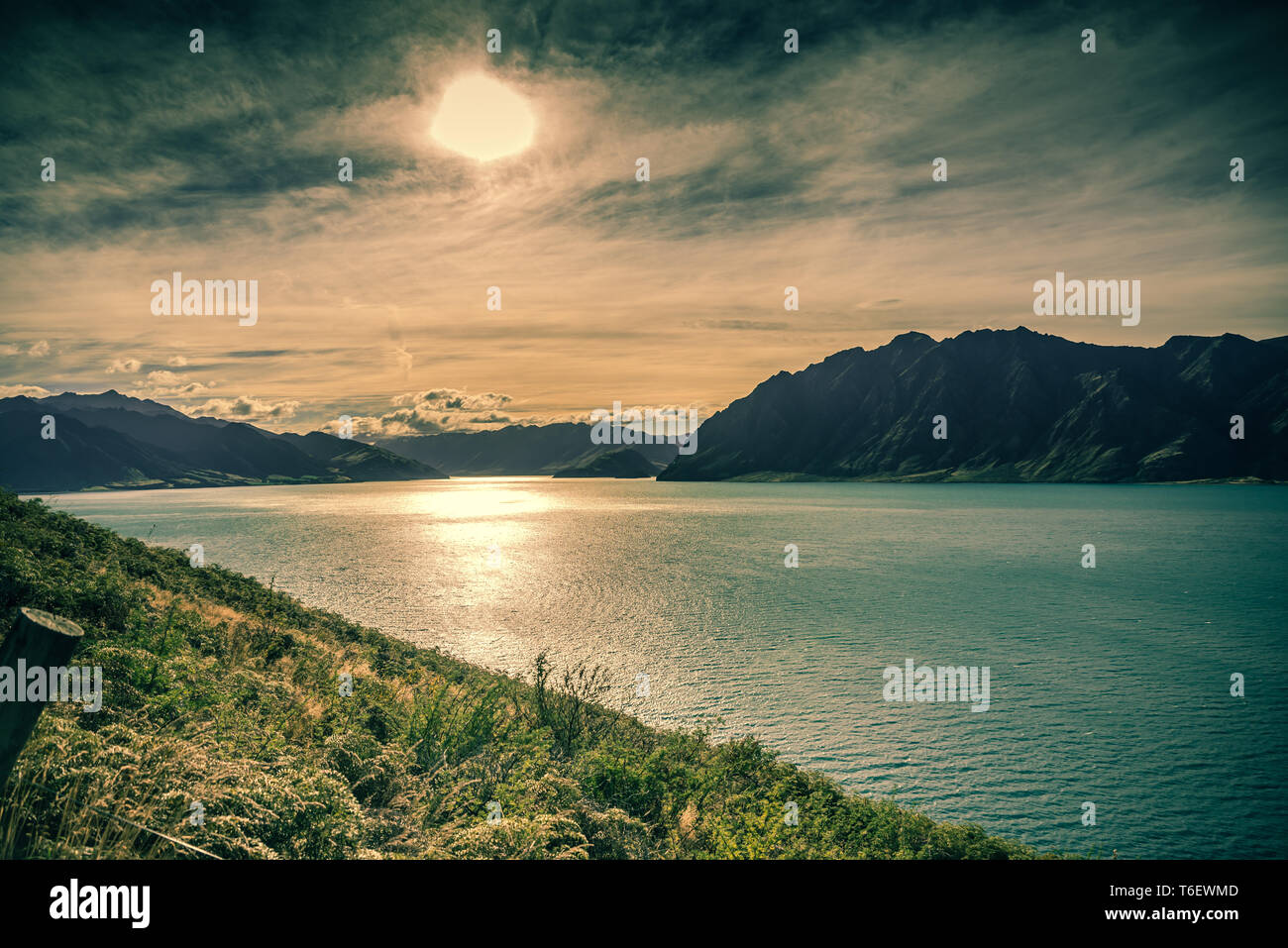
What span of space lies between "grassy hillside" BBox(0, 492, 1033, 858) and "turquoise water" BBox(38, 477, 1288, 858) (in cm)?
665

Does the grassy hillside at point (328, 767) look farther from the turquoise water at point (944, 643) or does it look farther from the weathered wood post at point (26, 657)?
the turquoise water at point (944, 643)

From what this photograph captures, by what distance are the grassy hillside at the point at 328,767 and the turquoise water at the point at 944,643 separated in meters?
6.65

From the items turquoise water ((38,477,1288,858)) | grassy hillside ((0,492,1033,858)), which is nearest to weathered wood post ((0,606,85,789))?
grassy hillside ((0,492,1033,858))

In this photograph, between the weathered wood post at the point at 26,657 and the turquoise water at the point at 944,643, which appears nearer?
the weathered wood post at the point at 26,657

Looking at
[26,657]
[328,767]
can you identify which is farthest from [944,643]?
[26,657]

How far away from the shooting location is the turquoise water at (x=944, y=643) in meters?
22.5

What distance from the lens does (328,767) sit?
10.2m

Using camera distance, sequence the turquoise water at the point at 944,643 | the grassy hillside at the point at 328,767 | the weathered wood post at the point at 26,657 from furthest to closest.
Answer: the turquoise water at the point at 944,643, the grassy hillside at the point at 328,767, the weathered wood post at the point at 26,657

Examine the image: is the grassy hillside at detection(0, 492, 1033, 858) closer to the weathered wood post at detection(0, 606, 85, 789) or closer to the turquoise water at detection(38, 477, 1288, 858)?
the weathered wood post at detection(0, 606, 85, 789)

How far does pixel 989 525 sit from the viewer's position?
125 metres

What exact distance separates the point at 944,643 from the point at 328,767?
134 ft

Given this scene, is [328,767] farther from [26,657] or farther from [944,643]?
[944,643]

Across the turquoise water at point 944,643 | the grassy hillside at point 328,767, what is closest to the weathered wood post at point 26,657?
the grassy hillside at point 328,767
